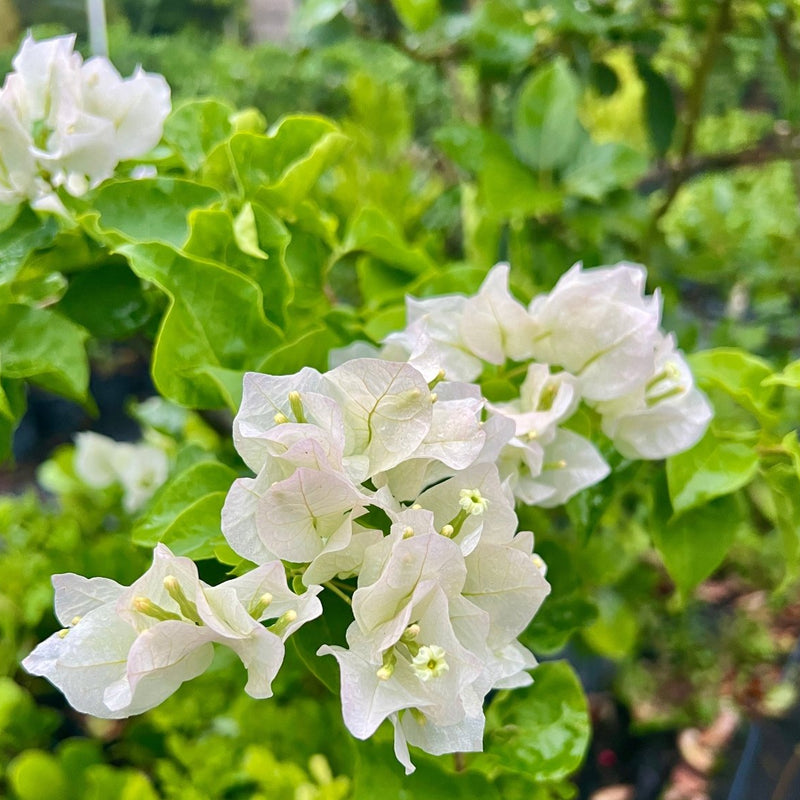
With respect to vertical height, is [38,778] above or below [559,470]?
below

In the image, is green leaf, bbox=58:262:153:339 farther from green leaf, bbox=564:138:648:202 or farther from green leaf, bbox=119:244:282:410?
green leaf, bbox=564:138:648:202

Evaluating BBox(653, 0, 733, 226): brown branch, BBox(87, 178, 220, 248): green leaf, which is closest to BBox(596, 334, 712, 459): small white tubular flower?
BBox(87, 178, 220, 248): green leaf

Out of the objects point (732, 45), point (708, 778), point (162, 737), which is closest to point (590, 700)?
point (708, 778)

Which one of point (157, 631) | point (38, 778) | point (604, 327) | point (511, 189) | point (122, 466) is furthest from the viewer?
point (122, 466)

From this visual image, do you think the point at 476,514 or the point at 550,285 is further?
the point at 550,285

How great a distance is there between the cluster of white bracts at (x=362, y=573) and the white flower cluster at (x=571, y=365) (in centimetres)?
3

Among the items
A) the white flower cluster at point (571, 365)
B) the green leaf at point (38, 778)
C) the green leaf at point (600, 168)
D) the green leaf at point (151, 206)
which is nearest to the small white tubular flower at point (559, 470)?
the white flower cluster at point (571, 365)

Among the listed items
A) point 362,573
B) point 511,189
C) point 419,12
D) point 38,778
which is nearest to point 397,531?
point 362,573

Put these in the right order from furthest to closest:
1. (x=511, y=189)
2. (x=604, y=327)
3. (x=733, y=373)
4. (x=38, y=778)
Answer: (x=38, y=778) → (x=511, y=189) → (x=733, y=373) → (x=604, y=327)

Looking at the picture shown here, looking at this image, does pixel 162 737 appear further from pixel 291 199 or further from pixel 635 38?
pixel 635 38

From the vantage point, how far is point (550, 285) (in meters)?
0.64

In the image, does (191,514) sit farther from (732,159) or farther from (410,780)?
(732,159)

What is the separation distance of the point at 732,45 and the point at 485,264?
14.3 inches

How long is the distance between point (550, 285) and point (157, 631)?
49cm
